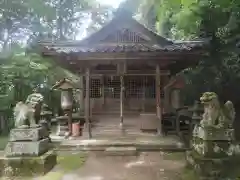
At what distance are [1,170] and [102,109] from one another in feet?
26.1

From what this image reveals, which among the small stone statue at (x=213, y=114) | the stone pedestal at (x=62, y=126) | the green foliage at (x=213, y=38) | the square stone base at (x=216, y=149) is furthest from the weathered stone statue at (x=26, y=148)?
the green foliage at (x=213, y=38)

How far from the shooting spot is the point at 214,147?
21.8ft

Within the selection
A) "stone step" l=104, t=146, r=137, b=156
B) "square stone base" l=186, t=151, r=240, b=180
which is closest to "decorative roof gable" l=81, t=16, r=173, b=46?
"stone step" l=104, t=146, r=137, b=156

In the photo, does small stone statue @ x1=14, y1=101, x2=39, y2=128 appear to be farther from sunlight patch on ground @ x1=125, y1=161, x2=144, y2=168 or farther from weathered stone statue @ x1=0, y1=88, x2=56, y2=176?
sunlight patch on ground @ x1=125, y1=161, x2=144, y2=168

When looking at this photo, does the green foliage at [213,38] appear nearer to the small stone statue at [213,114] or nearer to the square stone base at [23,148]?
the small stone statue at [213,114]

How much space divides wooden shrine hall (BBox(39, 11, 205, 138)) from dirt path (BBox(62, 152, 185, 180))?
9.45 feet

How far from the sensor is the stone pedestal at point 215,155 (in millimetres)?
6360

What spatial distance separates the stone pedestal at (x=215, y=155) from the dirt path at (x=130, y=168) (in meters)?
0.75

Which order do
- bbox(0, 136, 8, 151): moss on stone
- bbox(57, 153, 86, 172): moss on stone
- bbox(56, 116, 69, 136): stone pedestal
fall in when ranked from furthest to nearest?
bbox(0, 136, 8, 151): moss on stone < bbox(56, 116, 69, 136): stone pedestal < bbox(57, 153, 86, 172): moss on stone

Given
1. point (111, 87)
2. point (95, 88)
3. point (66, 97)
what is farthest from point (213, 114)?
point (95, 88)

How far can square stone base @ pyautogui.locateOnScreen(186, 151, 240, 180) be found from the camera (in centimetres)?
629

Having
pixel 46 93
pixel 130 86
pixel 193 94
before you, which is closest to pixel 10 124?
pixel 46 93

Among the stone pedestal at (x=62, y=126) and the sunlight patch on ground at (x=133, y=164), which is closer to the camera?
the sunlight patch on ground at (x=133, y=164)

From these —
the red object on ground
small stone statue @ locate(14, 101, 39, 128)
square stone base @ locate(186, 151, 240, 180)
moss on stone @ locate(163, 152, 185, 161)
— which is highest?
small stone statue @ locate(14, 101, 39, 128)
